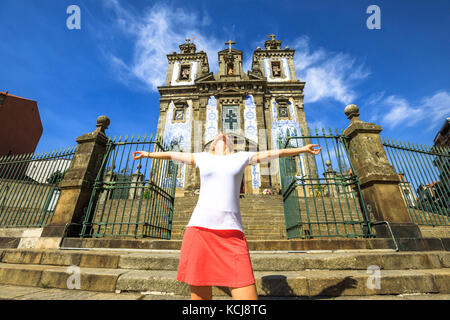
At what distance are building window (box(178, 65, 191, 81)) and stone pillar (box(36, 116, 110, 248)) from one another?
51.9 ft

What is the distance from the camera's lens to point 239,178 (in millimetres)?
1587

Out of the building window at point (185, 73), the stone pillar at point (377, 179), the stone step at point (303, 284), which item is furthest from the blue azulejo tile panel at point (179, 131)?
the stone step at point (303, 284)

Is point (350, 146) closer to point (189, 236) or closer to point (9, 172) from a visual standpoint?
point (189, 236)

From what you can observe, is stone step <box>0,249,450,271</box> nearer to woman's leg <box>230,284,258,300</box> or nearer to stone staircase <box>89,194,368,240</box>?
woman's leg <box>230,284,258,300</box>

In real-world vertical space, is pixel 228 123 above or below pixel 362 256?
above

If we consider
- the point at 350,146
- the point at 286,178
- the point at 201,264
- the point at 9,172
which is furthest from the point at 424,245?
the point at 9,172

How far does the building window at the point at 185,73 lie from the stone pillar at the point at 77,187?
1582 centimetres

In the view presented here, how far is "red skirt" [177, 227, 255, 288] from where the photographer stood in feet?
4.10

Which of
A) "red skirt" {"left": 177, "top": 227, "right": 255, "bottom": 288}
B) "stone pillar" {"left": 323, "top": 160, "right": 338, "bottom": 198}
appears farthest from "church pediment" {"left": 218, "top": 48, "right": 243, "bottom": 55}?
"red skirt" {"left": 177, "top": 227, "right": 255, "bottom": 288}

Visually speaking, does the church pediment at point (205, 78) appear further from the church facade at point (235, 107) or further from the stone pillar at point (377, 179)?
the stone pillar at point (377, 179)

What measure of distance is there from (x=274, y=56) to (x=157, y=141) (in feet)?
64.5

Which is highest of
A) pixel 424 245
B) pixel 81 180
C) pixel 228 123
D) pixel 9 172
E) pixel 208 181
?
pixel 228 123

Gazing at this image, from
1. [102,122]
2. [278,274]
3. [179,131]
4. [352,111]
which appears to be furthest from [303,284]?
[179,131]

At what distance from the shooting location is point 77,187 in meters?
4.61
